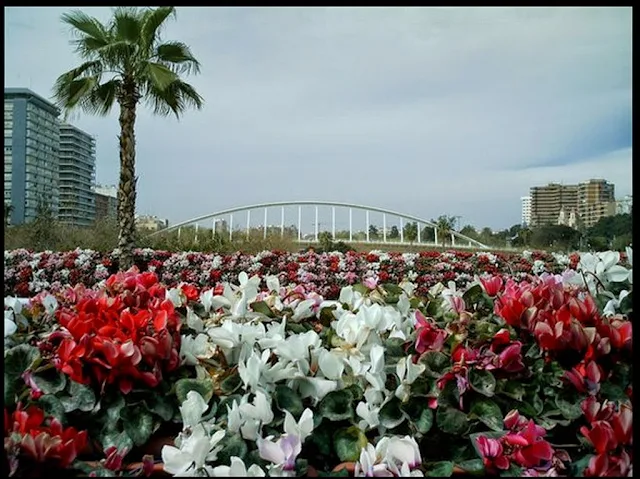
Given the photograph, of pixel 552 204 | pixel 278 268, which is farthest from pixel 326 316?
pixel 552 204

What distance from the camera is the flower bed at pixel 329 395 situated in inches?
33.1

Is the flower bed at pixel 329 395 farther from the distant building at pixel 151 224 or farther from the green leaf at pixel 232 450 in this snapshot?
the distant building at pixel 151 224

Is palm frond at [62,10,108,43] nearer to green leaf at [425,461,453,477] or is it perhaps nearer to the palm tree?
the palm tree

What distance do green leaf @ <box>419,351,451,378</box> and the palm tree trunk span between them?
6620 millimetres

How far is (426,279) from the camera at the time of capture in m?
5.66

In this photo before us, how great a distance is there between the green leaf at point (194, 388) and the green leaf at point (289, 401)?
0.12 m

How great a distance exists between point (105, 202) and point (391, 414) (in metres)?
11.4

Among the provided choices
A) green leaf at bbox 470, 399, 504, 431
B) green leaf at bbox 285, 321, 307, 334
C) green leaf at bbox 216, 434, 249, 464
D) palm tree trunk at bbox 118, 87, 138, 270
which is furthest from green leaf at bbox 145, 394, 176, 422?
Result: palm tree trunk at bbox 118, 87, 138, 270

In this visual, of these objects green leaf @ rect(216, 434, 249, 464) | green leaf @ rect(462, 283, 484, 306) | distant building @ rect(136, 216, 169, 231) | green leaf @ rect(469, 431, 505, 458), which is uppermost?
distant building @ rect(136, 216, 169, 231)

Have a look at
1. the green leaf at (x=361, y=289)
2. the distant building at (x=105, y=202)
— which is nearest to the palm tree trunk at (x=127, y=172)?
the distant building at (x=105, y=202)

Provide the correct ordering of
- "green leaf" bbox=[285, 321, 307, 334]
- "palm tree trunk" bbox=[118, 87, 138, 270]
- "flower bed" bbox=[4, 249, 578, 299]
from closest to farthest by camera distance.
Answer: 1. "green leaf" bbox=[285, 321, 307, 334]
2. "flower bed" bbox=[4, 249, 578, 299]
3. "palm tree trunk" bbox=[118, 87, 138, 270]

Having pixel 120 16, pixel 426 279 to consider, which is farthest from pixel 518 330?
pixel 120 16

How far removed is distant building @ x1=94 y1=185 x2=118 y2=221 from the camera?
10.5 meters

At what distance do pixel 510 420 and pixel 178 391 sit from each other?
57 cm
